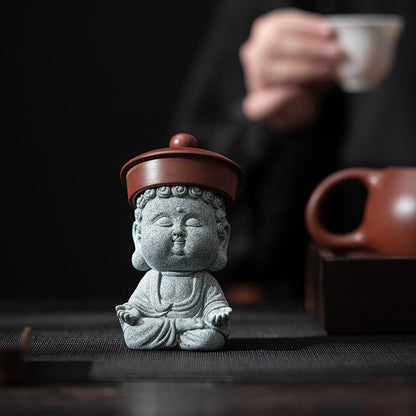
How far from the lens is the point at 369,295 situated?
40.2 inches

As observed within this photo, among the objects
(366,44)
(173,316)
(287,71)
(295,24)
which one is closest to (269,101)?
(287,71)

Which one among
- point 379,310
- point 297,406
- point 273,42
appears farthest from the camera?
point 273,42

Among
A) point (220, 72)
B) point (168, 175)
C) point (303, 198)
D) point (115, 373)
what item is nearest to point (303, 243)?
point (303, 198)

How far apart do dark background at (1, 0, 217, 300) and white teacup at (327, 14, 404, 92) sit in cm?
116

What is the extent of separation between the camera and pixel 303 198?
6.22ft

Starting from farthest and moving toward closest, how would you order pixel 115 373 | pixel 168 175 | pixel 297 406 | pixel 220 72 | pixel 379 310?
pixel 220 72, pixel 379 310, pixel 168 175, pixel 115 373, pixel 297 406

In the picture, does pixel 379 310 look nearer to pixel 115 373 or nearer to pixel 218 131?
pixel 115 373

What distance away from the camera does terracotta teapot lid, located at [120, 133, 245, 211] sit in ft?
2.98

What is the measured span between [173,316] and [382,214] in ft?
1.34

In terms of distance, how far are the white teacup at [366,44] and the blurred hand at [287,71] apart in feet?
0.69

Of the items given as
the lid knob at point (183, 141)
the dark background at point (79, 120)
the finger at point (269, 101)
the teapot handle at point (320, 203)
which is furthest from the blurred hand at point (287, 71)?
the lid knob at point (183, 141)

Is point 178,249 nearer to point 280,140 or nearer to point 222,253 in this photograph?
point 222,253

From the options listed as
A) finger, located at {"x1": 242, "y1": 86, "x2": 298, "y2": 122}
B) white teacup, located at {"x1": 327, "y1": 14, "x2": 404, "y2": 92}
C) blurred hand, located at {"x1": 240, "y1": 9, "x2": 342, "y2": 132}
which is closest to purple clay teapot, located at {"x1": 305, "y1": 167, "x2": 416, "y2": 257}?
white teacup, located at {"x1": 327, "y1": 14, "x2": 404, "y2": 92}

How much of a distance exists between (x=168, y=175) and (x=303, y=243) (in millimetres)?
1115
